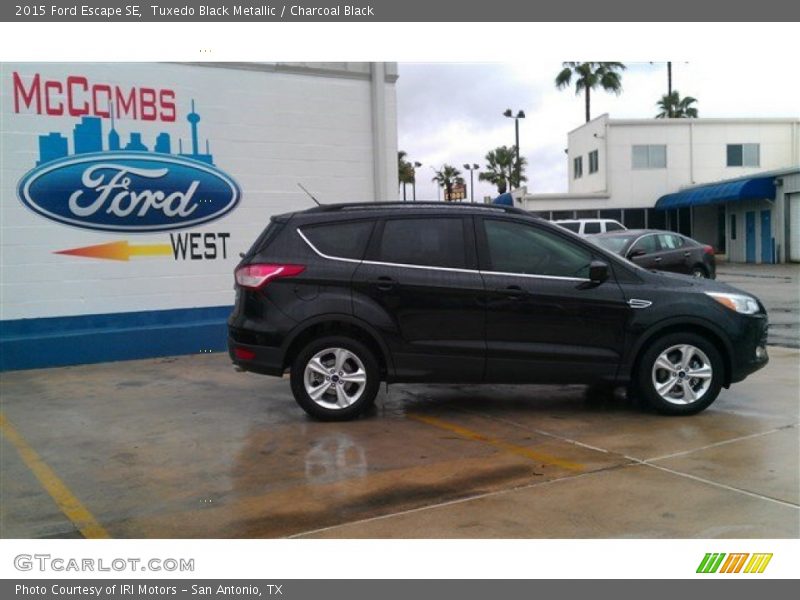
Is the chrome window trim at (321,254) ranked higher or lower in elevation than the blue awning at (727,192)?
lower

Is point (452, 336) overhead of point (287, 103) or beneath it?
beneath

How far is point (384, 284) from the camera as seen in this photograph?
21.9 feet

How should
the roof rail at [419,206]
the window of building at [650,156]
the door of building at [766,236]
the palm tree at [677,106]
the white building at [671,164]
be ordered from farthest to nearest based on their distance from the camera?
1. the palm tree at [677,106]
2. the window of building at [650,156]
3. the white building at [671,164]
4. the door of building at [766,236]
5. the roof rail at [419,206]

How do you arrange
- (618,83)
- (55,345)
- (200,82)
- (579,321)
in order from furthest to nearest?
(618,83) → (200,82) → (55,345) → (579,321)

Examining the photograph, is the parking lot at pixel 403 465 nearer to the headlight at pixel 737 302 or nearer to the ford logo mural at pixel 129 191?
the headlight at pixel 737 302

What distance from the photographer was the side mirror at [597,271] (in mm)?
6641

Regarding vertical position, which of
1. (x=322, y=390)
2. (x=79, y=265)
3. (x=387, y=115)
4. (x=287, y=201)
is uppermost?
(x=387, y=115)

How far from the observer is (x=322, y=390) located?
→ 6.75 m

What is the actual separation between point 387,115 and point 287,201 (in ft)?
6.98

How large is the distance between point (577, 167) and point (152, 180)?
3600cm

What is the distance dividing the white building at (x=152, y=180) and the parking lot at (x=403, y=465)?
73.1 inches

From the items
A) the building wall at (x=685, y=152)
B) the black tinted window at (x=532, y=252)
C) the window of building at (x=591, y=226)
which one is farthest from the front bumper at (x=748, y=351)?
the building wall at (x=685, y=152)

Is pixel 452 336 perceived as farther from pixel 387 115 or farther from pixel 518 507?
pixel 387 115

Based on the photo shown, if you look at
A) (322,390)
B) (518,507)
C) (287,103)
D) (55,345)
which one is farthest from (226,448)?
(287,103)
